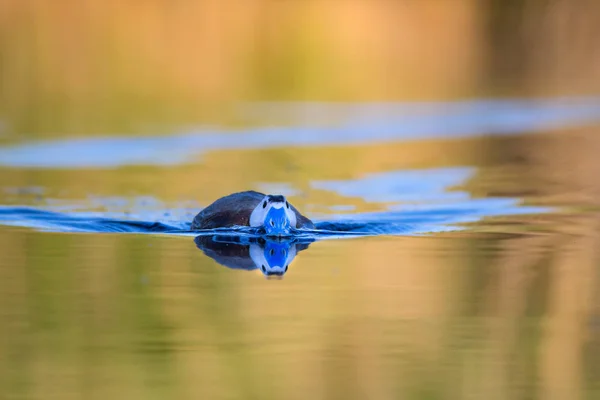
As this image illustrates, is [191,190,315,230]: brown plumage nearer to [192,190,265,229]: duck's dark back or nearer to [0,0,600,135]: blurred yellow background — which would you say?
[192,190,265,229]: duck's dark back

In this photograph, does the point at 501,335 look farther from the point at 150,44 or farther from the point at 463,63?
the point at 463,63

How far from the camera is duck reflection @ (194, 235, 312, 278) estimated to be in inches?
301

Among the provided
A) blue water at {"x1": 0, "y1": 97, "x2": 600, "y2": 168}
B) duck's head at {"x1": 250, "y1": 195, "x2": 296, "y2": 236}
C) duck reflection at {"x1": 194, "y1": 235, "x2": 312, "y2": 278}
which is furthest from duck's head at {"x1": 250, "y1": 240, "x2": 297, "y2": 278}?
blue water at {"x1": 0, "y1": 97, "x2": 600, "y2": 168}

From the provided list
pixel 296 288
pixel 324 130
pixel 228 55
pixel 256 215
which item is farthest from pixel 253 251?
Answer: pixel 228 55

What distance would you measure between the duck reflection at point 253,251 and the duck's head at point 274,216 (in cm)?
9

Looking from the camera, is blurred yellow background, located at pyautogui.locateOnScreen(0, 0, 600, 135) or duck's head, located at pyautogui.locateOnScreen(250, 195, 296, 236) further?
blurred yellow background, located at pyautogui.locateOnScreen(0, 0, 600, 135)

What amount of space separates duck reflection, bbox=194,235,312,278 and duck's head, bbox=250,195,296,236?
0.09 metres

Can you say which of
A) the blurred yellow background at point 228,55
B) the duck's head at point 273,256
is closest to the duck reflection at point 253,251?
the duck's head at point 273,256

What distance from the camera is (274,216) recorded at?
27.9ft

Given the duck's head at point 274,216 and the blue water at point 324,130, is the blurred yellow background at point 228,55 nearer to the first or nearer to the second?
the blue water at point 324,130

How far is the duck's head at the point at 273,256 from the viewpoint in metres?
7.48

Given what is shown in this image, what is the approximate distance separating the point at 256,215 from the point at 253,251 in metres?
0.43

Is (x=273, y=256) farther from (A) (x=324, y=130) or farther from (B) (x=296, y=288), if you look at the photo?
(A) (x=324, y=130)

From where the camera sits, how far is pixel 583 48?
24.7 metres
